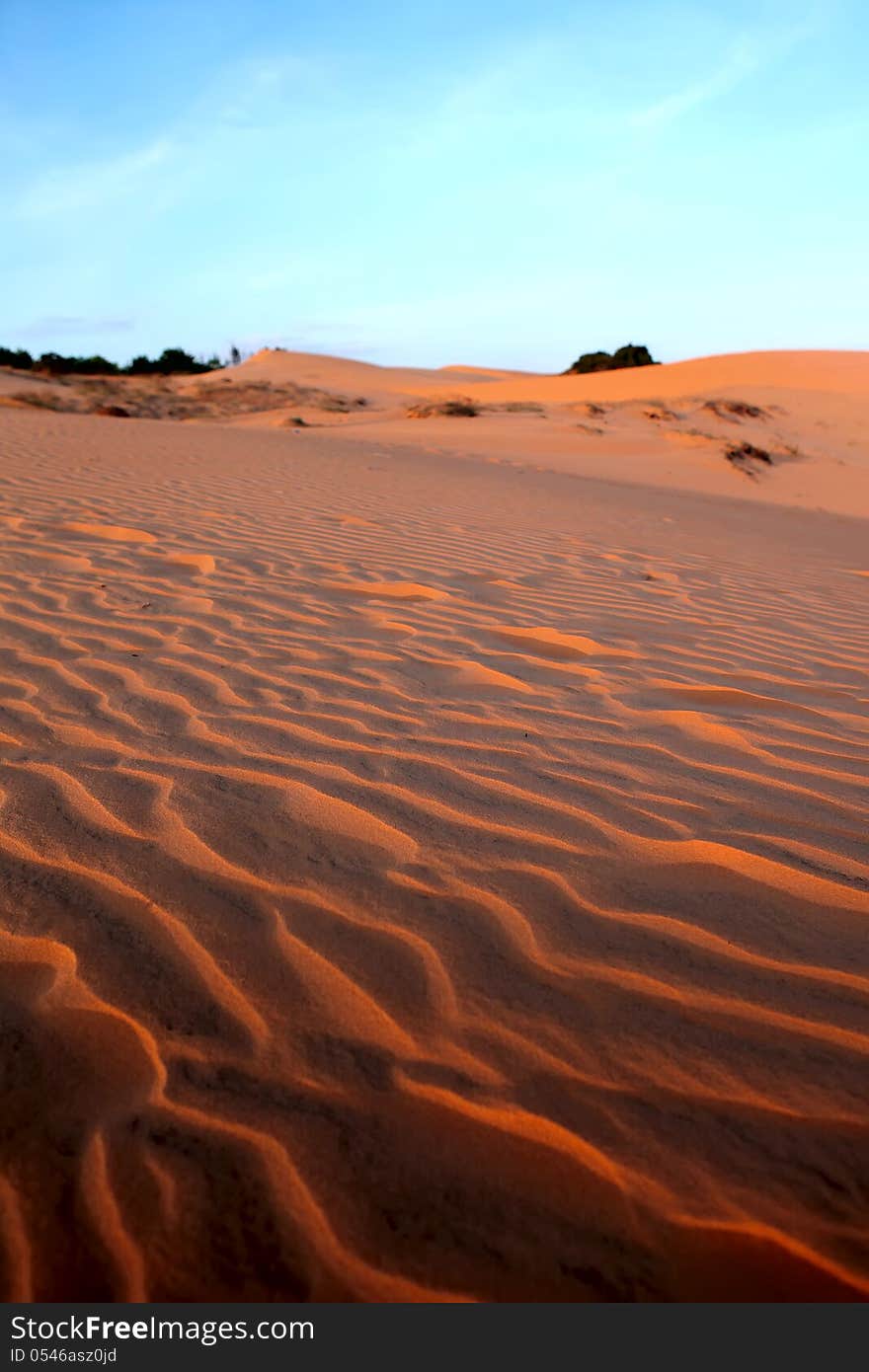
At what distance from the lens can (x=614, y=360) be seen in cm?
3544

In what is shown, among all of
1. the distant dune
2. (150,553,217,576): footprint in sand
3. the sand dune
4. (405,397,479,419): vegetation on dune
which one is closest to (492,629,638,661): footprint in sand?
the sand dune

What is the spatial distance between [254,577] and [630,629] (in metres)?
2.11

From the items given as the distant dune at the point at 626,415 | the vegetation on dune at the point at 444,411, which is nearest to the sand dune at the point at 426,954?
the distant dune at the point at 626,415

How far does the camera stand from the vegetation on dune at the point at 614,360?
114 feet

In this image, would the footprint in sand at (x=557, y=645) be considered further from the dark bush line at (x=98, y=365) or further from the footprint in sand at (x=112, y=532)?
the dark bush line at (x=98, y=365)

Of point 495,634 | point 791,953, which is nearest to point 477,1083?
point 791,953

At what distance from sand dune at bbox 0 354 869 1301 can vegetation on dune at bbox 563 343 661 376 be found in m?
33.4

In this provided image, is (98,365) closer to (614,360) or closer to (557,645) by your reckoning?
(614,360)

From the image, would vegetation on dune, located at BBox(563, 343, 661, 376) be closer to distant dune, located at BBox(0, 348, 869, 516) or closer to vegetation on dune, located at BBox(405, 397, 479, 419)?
distant dune, located at BBox(0, 348, 869, 516)

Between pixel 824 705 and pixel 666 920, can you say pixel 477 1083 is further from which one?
pixel 824 705

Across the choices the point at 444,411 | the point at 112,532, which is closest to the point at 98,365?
the point at 444,411

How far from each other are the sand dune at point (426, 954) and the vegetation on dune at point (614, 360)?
110 ft

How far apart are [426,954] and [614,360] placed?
37181mm

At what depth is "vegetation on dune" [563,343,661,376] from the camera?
3481 centimetres
